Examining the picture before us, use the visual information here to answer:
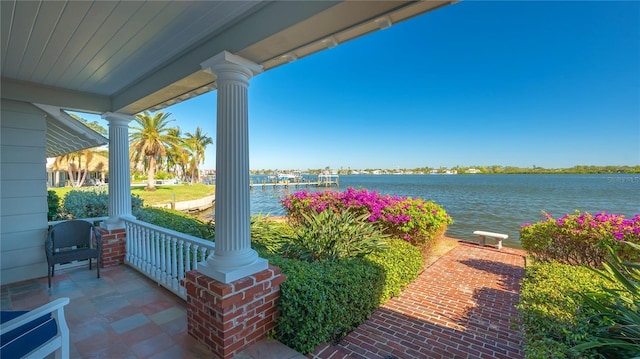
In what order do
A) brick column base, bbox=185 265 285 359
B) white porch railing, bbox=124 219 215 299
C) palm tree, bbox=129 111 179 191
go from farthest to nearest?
palm tree, bbox=129 111 179 191
white porch railing, bbox=124 219 215 299
brick column base, bbox=185 265 285 359

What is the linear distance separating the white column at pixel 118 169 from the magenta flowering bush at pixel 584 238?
7.06 meters

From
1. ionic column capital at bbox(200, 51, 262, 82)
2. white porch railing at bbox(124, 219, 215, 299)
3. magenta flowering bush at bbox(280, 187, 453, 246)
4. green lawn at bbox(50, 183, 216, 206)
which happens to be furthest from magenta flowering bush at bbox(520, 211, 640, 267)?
green lawn at bbox(50, 183, 216, 206)

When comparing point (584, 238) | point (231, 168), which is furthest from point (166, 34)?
point (584, 238)

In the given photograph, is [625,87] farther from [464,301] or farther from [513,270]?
[464,301]

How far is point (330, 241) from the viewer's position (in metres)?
3.61

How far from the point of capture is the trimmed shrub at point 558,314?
153 centimetres

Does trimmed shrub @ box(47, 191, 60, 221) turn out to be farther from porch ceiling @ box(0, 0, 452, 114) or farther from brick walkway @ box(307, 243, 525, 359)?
brick walkway @ box(307, 243, 525, 359)

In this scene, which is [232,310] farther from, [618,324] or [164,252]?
[618,324]

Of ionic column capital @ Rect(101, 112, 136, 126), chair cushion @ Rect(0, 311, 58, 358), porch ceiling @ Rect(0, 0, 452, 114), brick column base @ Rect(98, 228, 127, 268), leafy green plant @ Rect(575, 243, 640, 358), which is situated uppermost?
porch ceiling @ Rect(0, 0, 452, 114)

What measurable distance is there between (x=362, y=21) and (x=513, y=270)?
5.63 m

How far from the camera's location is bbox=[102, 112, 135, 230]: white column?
4.05m

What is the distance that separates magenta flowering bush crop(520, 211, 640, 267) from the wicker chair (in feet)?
23.1

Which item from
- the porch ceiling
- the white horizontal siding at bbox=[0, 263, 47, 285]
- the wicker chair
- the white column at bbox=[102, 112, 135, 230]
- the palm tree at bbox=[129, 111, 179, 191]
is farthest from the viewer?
the palm tree at bbox=[129, 111, 179, 191]

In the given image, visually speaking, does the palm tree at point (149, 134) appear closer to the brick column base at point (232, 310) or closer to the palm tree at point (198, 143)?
the palm tree at point (198, 143)
